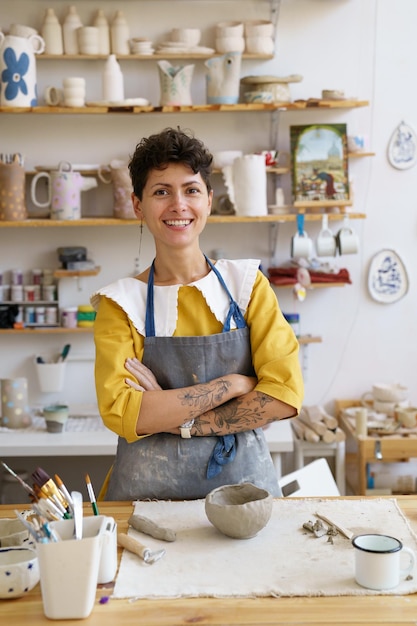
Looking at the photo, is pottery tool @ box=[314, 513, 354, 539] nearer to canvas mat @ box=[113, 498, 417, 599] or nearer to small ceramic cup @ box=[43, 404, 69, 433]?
canvas mat @ box=[113, 498, 417, 599]

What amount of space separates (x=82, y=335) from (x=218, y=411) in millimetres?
2037

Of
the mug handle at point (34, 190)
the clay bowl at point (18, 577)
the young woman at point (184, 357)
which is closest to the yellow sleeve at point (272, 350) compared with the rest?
the young woman at point (184, 357)

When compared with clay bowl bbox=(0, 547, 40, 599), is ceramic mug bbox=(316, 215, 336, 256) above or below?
above

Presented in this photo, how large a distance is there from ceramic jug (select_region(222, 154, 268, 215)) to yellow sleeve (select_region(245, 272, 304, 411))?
59.1 inches

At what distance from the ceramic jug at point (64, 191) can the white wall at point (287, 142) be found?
0.20 meters

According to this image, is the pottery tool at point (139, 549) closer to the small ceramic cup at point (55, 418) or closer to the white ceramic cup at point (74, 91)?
the small ceramic cup at point (55, 418)

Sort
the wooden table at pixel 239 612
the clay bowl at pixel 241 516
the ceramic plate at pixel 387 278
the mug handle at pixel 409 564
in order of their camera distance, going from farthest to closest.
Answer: the ceramic plate at pixel 387 278 < the clay bowl at pixel 241 516 < the mug handle at pixel 409 564 < the wooden table at pixel 239 612

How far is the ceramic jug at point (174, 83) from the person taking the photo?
3537 mm

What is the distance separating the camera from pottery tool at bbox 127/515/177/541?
1.63 m

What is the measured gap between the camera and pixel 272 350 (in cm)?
199

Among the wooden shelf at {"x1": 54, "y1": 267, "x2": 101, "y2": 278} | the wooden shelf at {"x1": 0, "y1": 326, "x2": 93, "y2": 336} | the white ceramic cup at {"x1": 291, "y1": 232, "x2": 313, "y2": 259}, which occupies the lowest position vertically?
the wooden shelf at {"x1": 0, "y1": 326, "x2": 93, "y2": 336}

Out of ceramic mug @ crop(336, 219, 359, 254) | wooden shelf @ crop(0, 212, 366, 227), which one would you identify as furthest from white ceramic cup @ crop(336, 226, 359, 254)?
wooden shelf @ crop(0, 212, 366, 227)

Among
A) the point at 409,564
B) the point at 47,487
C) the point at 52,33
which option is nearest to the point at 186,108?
the point at 52,33

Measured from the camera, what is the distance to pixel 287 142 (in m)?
3.82
